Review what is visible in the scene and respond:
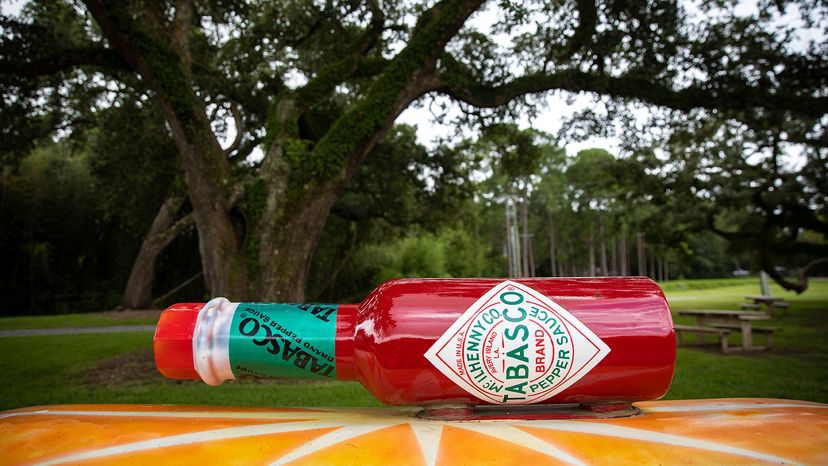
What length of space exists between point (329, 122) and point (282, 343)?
10.9 metres

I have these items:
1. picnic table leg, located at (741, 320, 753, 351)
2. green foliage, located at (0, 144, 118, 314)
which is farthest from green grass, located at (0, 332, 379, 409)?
green foliage, located at (0, 144, 118, 314)

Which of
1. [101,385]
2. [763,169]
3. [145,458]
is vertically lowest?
[101,385]

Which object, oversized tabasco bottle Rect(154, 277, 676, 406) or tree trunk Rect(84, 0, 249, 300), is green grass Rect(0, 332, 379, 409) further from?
oversized tabasco bottle Rect(154, 277, 676, 406)

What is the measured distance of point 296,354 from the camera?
108 cm

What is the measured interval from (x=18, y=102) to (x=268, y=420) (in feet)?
31.2

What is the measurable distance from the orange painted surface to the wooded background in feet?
17.1

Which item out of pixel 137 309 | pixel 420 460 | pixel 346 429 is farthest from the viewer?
pixel 137 309

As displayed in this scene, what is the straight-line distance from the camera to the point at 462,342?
3.31 ft

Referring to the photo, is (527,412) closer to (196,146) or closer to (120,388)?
(196,146)

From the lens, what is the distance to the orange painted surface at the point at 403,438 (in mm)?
874

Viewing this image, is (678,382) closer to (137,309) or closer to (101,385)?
(101,385)

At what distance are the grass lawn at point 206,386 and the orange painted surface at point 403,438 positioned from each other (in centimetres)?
403

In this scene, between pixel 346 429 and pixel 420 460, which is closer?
pixel 420 460

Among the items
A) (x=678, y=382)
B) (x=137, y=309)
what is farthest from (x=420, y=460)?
(x=137, y=309)
